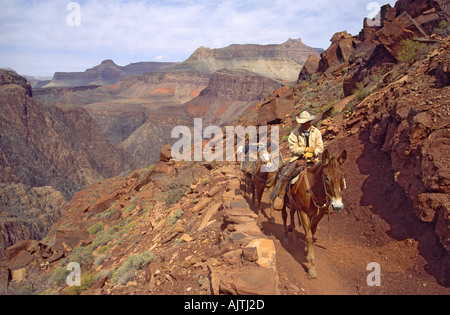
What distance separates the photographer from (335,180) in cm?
439

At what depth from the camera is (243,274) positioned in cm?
414

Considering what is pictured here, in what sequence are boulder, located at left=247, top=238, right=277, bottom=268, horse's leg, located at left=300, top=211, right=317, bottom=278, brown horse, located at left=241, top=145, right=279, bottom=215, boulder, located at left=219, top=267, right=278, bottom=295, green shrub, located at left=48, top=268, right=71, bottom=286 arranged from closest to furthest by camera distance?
boulder, located at left=219, top=267, right=278, bottom=295 → boulder, located at left=247, top=238, right=277, bottom=268 → horse's leg, located at left=300, top=211, right=317, bottom=278 → brown horse, located at left=241, top=145, right=279, bottom=215 → green shrub, located at left=48, top=268, right=71, bottom=286

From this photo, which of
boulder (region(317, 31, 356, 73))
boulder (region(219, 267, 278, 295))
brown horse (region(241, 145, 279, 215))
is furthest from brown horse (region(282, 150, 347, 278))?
boulder (region(317, 31, 356, 73))

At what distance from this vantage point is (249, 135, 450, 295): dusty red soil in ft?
15.7

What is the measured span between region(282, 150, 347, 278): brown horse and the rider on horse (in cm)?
45

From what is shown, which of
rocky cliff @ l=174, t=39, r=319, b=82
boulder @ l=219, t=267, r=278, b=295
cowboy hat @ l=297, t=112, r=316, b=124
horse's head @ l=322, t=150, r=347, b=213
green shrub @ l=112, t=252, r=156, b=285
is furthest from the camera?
rocky cliff @ l=174, t=39, r=319, b=82

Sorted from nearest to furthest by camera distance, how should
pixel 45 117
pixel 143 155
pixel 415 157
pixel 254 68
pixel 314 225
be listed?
pixel 314 225 < pixel 415 157 < pixel 45 117 < pixel 143 155 < pixel 254 68

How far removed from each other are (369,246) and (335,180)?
125 inches

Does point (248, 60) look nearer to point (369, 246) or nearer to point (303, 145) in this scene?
point (303, 145)

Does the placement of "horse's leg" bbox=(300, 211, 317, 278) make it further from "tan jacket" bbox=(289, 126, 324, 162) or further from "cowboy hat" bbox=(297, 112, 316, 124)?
"cowboy hat" bbox=(297, 112, 316, 124)

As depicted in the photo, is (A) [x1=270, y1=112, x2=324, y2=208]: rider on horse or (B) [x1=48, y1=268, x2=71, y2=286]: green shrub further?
(B) [x1=48, y1=268, x2=71, y2=286]: green shrub
